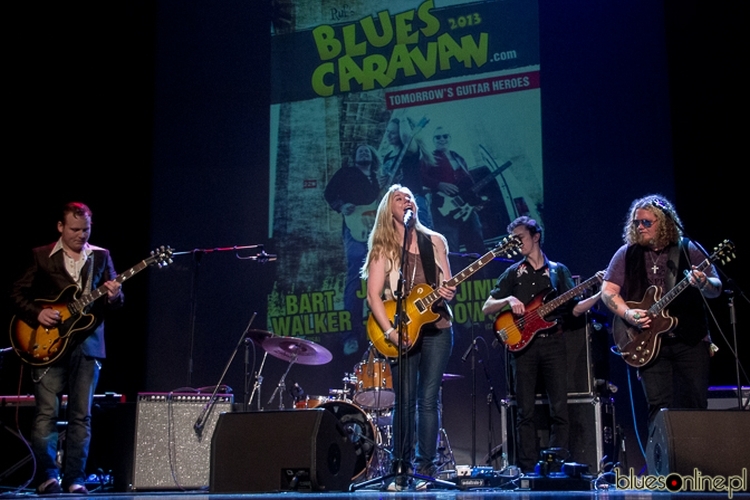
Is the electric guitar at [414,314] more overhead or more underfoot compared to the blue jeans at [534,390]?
more overhead

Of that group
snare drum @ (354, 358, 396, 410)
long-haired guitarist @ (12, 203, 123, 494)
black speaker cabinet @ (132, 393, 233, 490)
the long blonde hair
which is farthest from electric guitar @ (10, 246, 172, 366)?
snare drum @ (354, 358, 396, 410)

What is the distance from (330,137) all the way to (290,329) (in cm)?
198

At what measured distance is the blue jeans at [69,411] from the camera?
5766 millimetres

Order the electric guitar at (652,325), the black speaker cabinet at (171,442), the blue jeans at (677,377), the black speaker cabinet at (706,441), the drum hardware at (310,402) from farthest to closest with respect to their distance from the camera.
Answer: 1. the drum hardware at (310,402)
2. the black speaker cabinet at (171,442)
3. the electric guitar at (652,325)
4. the blue jeans at (677,377)
5. the black speaker cabinet at (706,441)

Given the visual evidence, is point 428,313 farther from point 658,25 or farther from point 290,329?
point 658,25

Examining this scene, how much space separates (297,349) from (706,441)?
3.60 meters

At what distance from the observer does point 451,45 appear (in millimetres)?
8062

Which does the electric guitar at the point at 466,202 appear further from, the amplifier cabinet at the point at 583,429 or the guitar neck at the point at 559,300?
the amplifier cabinet at the point at 583,429

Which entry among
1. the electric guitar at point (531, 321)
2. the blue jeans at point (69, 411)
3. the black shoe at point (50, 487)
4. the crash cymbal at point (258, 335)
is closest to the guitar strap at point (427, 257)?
the electric guitar at point (531, 321)

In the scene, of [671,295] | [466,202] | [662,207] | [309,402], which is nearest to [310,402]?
[309,402]

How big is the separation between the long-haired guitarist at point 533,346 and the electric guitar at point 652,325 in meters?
0.81

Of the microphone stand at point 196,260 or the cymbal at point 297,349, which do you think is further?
the microphone stand at point 196,260

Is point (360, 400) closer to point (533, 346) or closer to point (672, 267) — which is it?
point (533, 346)

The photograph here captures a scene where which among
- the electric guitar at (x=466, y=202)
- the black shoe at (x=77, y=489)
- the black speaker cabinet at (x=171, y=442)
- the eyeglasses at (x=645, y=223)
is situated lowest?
the black shoe at (x=77, y=489)
